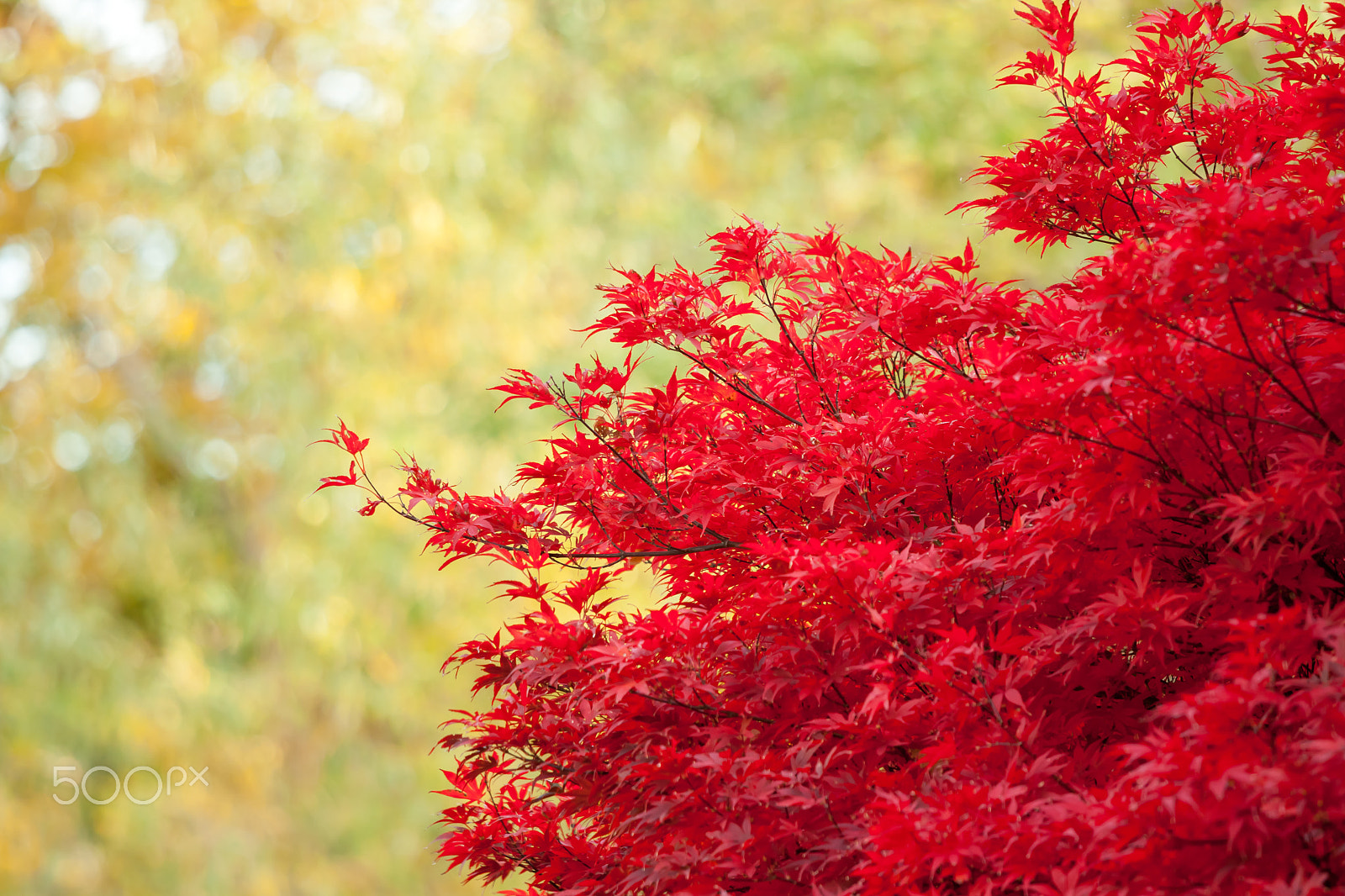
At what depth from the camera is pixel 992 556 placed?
1.49m

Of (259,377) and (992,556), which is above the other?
(259,377)

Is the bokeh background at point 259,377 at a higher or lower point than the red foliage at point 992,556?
higher

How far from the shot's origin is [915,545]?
162 centimetres

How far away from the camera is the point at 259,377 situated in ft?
→ 14.7

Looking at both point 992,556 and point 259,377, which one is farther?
point 259,377

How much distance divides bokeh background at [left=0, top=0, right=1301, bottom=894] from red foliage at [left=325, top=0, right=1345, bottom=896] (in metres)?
2.78

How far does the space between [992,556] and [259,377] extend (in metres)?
3.60

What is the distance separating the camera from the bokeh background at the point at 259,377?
427 centimetres

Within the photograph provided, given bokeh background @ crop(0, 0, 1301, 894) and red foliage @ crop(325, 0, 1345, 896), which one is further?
bokeh background @ crop(0, 0, 1301, 894)

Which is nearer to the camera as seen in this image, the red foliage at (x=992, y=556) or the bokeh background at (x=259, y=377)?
the red foliage at (x=992, y=556)

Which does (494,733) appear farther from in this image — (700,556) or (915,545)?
(915,545)

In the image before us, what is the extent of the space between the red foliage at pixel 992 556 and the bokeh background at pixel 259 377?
2.78m

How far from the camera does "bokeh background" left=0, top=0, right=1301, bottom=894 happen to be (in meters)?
4.27

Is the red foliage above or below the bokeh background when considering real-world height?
below
